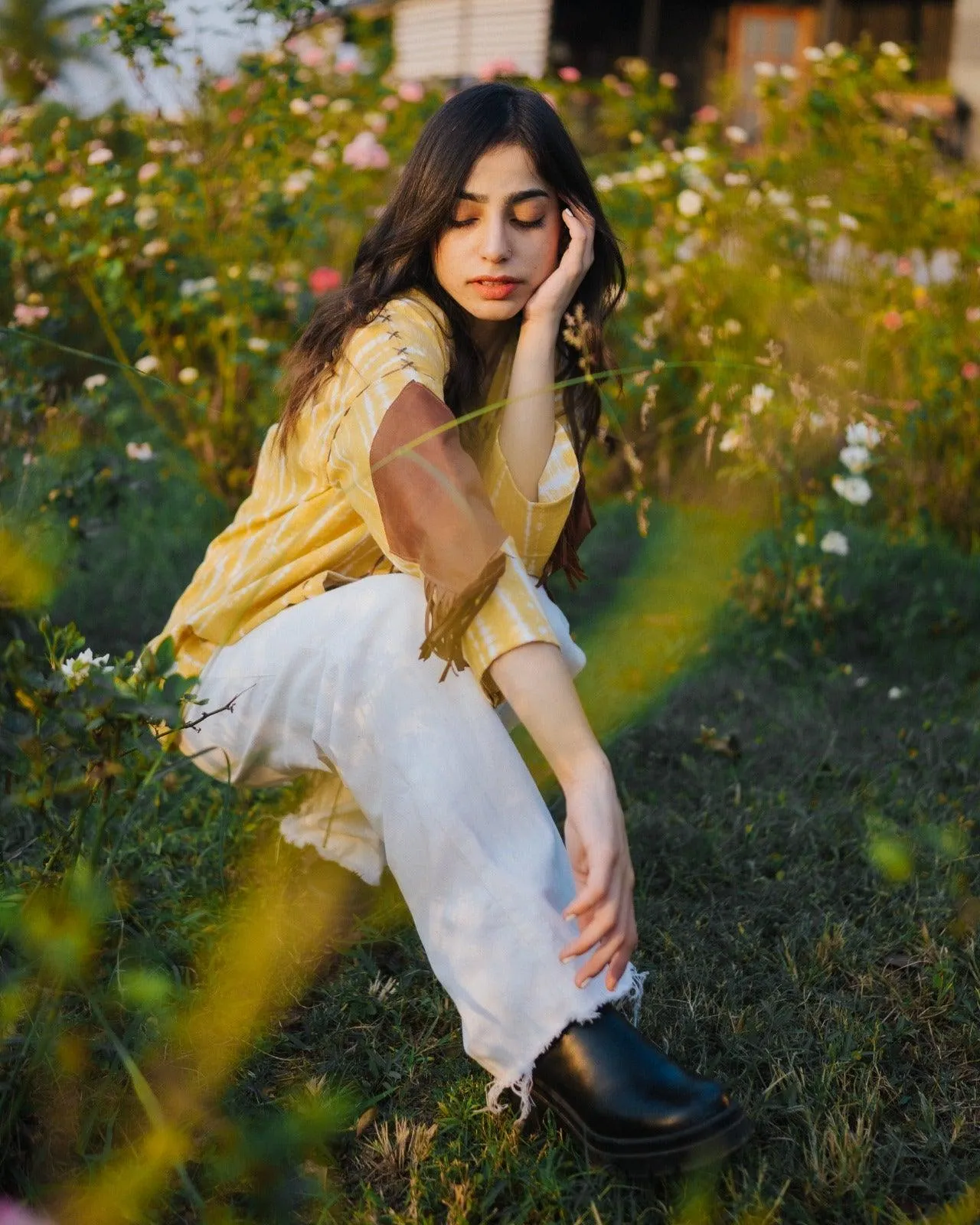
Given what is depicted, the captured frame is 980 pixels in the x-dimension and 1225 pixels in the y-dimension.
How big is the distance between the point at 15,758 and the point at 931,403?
2.72 m

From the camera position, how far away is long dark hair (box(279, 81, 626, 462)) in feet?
5.11

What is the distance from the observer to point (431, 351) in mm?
1493

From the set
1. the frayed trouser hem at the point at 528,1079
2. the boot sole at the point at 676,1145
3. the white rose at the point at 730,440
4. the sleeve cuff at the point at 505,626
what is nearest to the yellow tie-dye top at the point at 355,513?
the sleeve cuff at the point at 505,626

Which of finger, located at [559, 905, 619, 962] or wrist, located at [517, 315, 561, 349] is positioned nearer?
finger, located at [559, 905, 619, 962]

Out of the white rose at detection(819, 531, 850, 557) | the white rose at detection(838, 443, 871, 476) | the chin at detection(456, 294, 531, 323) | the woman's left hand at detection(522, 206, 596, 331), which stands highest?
the woman's left hand at detection(522, 206, 596, 331)

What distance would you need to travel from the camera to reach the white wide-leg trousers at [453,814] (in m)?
1.26

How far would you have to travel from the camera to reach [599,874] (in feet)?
3.88

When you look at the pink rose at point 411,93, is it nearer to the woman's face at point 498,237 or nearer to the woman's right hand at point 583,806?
the woman's face at point 498,237

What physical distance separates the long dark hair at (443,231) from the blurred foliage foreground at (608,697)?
23 cm

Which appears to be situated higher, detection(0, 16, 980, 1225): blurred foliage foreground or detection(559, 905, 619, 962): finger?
detection(559, 905, 619, 962): finger

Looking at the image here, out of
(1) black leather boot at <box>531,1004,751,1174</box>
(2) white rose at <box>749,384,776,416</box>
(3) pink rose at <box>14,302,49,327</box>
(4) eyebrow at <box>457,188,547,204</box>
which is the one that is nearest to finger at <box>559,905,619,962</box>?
(1) black leather boot at <box>531,1004,751,1174</box>

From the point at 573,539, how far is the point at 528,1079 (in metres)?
0.71

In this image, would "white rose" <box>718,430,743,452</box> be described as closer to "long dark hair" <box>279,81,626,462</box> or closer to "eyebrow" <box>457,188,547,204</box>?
"long dark hair" <box>279,81,626,462</box>

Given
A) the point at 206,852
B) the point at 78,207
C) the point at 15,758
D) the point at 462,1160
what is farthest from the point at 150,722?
the point at 78,207
